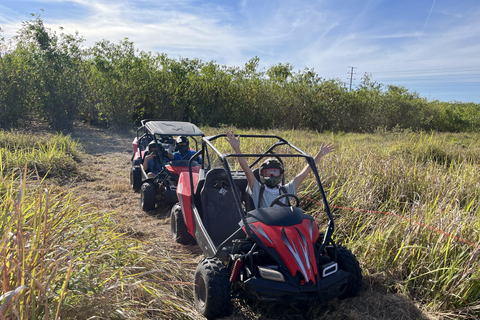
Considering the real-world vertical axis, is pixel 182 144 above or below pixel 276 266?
above

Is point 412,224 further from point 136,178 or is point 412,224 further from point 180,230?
point 136,178

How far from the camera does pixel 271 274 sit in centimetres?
244

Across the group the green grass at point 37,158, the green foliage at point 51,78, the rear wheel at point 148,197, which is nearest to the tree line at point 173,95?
the green foliage at point 51,78

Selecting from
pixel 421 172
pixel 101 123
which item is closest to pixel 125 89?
pixel 101 123

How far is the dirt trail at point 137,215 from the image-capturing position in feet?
9.30

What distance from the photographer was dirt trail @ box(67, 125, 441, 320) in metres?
2.83

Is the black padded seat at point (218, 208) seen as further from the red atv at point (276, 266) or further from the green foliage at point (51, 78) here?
the green foliage at point (51, 78)

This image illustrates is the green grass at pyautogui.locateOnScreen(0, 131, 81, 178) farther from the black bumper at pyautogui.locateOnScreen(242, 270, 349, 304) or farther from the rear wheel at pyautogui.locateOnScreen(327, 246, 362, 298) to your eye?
the rear wheel at pyautogui.locateOnScreen(327, 246, 362, 298)

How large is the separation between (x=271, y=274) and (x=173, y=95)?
1484cm

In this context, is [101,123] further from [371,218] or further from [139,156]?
[371,218]

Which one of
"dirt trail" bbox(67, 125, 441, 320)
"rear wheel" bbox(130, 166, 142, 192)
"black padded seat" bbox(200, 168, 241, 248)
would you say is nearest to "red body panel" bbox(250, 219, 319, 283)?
"dirt trail" bbox(67, 125, 441, 320)

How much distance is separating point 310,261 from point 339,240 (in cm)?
163

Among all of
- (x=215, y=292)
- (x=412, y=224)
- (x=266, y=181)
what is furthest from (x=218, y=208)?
(x=412, y=224)

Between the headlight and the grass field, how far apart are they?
22.8 inches
